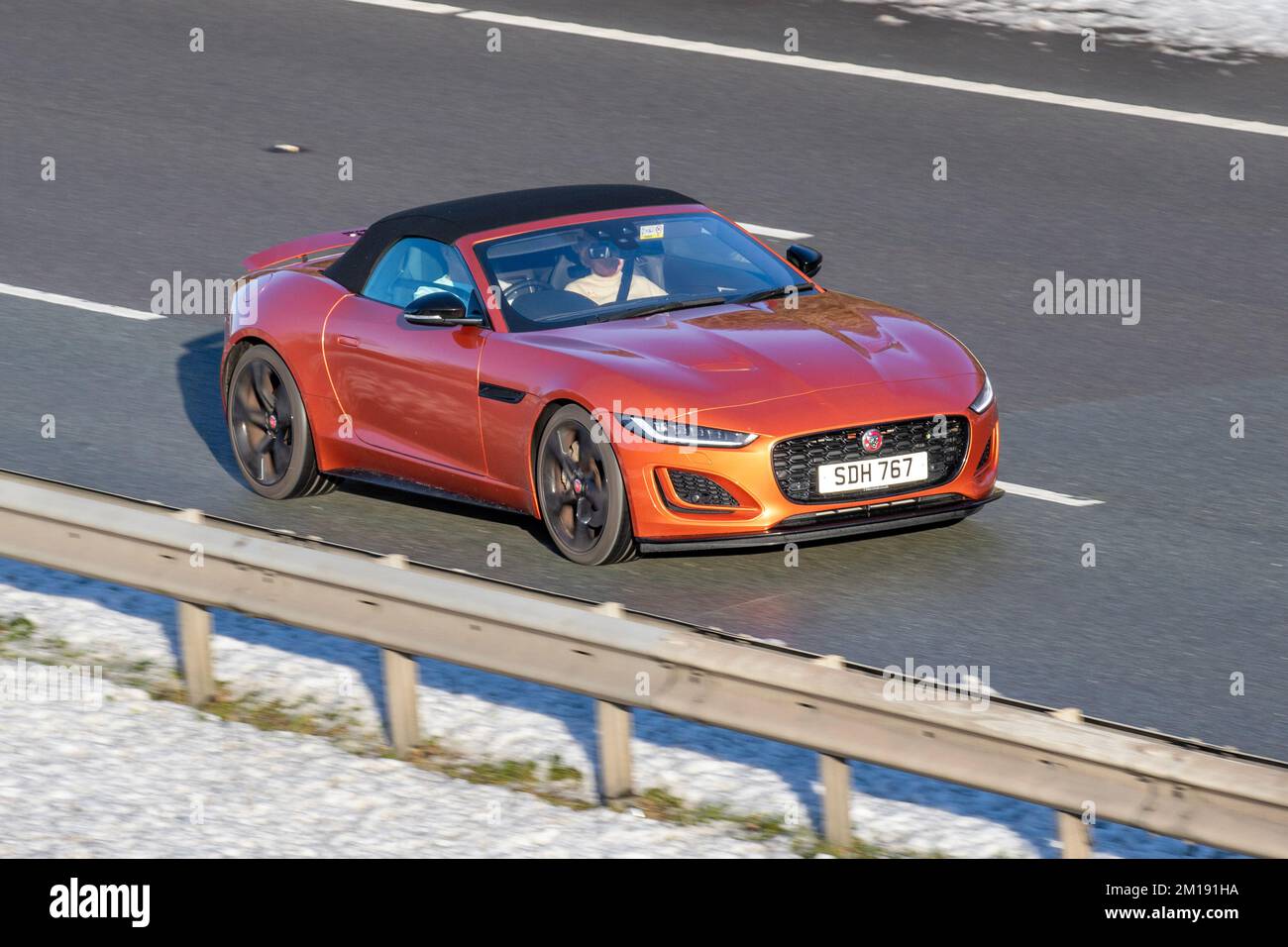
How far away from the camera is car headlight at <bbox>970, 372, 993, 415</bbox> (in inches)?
365

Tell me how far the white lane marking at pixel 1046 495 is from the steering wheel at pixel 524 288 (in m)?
2.19

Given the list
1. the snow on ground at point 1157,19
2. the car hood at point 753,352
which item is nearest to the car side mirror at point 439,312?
the car hood at point 753,352

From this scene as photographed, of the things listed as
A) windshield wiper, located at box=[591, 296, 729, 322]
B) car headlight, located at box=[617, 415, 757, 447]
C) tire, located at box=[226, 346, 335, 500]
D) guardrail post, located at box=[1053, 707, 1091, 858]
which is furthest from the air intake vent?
guardrail post, located at box=[1053, 707, 1091, 858]

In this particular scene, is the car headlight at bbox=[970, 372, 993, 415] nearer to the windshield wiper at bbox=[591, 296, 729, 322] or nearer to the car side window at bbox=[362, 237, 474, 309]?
the windshield wiper at bbox=[591, 296, 729, 322]

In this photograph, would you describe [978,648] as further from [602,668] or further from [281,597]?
[281,597]

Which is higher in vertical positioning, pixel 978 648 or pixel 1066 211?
pixel 1066 211

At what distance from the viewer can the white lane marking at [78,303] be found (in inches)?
521

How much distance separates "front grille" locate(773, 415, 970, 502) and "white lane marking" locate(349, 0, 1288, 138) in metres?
7.99

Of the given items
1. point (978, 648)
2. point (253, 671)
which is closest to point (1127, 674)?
point (978, 648)

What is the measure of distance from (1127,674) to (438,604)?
2.44 metres

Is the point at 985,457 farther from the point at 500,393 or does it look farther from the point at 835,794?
the point at 835,794

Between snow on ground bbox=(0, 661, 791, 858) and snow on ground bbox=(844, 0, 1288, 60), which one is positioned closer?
snow on ground bbox=(0, 661, 791, 858)

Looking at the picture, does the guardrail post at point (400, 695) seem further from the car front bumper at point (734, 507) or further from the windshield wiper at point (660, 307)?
the windshield wiper at point (660, 307)

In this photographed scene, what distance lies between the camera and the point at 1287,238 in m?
14.3
